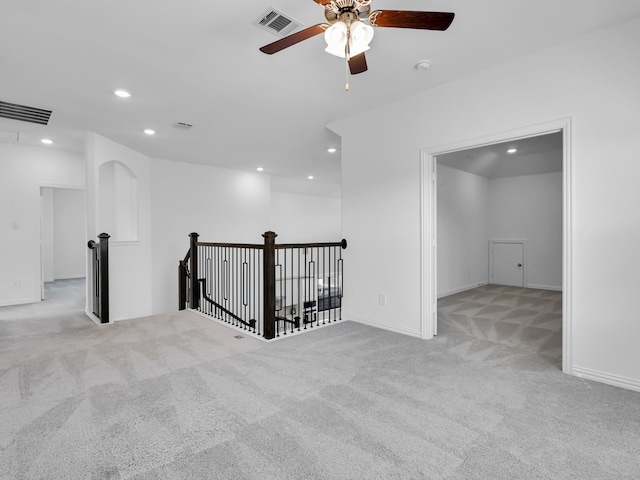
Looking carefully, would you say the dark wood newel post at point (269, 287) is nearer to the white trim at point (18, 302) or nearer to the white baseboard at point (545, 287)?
the white trim at point (18, 302)

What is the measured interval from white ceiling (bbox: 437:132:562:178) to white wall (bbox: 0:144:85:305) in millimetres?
6848

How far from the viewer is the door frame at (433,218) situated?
8.31 ft

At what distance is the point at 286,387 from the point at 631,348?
99.2 inches

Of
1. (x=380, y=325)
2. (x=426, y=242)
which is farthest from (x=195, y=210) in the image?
(x=426, y=242)

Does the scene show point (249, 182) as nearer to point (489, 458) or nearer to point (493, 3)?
point (493, 3)

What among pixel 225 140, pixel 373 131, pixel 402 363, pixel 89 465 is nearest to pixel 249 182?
pixel 225 140

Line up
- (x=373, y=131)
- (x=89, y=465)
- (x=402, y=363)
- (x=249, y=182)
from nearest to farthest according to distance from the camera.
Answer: (x=89, y=465) → (x=402, y=363) → (x=373, y=131) → (x=249, y=182)

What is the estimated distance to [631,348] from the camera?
2.31 m

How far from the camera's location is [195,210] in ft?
22.0

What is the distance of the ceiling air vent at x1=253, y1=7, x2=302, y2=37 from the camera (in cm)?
216

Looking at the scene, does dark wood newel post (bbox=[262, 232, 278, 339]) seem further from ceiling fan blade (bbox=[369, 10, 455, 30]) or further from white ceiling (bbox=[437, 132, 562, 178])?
white ceiling (bbox=[437, 132, 562, 178])

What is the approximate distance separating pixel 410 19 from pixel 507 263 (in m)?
6.54

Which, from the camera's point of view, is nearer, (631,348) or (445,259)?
(631,348)

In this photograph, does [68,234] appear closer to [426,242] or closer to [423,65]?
[426,242]
